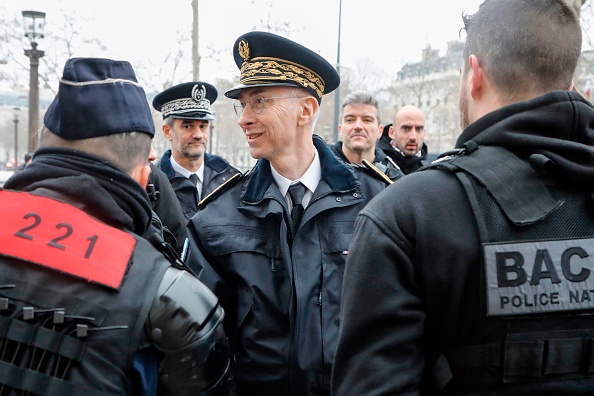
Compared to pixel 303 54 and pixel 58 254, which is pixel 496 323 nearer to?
pixel 58 254

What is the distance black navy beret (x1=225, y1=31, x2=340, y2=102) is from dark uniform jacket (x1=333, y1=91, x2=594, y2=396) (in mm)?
1598

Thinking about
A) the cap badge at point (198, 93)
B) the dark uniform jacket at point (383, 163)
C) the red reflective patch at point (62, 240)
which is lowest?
the red reflective patch at point (62, 240)

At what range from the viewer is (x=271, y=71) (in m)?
3.31

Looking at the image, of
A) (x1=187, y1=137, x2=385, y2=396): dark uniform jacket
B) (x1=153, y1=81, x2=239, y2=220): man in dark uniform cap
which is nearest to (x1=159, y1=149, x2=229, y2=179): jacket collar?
(x1=153, y1=81, x2=239, y2=220): man in dark uniform cap

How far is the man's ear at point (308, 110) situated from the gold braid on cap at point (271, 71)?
64 mm

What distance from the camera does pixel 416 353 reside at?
1.81 metres

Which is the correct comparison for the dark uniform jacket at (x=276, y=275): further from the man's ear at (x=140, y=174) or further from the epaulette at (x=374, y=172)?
the man's ear at (x=140, y=174)

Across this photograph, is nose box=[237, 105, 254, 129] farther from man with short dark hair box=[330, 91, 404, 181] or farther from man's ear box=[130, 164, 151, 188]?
man with short dark hair box=[330, 91, 404, 181]

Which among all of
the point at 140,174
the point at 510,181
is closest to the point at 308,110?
the point at 140,174

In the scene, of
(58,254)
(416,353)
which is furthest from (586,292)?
(58,254)

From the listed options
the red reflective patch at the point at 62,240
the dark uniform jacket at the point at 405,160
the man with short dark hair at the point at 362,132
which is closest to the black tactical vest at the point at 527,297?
the red reflective patch at the point at 62,240

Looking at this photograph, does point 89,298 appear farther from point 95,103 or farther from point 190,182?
point 190,182

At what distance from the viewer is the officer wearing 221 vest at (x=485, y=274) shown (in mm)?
1771

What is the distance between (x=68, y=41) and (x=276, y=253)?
23156 millimetres
